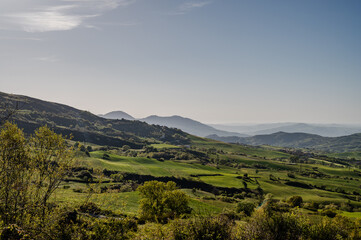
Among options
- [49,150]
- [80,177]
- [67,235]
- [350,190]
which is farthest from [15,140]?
[350,190]

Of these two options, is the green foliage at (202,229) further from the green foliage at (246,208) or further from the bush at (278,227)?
the green foliage at (246,208)

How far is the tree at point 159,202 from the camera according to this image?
Result: 42.1 m

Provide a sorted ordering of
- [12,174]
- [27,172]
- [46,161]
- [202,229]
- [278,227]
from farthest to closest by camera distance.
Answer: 1. [278,227]
2. [46,161]
3. [27,172]
4. [202,229]
5. [12,174]

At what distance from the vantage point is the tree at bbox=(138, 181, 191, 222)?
42125 millimetres

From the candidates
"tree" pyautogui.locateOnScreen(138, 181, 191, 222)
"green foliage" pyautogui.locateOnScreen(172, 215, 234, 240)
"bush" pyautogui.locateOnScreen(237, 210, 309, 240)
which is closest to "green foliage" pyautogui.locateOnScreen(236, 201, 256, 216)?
"tree" pyautogui.locateOnScreen(138, 181, 191, 222)

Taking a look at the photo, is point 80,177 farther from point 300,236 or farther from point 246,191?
point 300,236

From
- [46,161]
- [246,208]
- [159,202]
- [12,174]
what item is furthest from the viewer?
[246,208]

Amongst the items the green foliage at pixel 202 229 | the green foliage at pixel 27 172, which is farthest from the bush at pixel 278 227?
the green foliage at pixel 27 172

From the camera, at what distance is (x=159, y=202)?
4331 centimetres

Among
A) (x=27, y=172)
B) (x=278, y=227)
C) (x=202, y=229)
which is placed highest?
(x=27, y=172)

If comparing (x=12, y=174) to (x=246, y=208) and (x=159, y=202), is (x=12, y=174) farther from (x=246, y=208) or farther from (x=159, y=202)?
(x=246, y=208)

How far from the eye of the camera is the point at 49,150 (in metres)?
23.5

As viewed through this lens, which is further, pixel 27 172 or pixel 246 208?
pixel 246 208

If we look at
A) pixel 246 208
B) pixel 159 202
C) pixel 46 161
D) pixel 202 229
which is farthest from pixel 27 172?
pixel 246 208
